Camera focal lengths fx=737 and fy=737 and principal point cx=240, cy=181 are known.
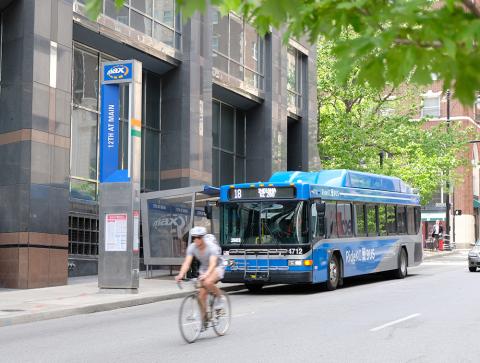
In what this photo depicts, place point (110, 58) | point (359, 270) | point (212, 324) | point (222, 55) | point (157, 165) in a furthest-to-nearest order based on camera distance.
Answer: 1. point (222, 55)
2. point (157, 165)
3. point (110, 58)
4. point (359, 270)
5. point (212, 324)

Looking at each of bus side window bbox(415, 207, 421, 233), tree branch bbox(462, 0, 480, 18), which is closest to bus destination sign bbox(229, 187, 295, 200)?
bus side window bbox(415, 207, 421, 233)

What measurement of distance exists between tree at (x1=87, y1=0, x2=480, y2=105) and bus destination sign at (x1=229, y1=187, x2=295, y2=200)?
48.3 feet

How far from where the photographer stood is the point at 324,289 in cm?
2050

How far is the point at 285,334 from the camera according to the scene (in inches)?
436

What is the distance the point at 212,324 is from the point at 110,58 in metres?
16.2

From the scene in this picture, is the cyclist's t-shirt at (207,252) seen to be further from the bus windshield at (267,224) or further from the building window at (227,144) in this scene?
the building window at (227,144)

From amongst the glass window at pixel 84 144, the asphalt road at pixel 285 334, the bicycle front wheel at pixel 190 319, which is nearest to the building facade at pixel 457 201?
the glass window at pixel 84 144

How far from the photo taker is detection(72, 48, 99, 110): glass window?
2373cm

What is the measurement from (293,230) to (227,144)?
1399 cm

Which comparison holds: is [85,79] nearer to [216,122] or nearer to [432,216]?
[216,122]

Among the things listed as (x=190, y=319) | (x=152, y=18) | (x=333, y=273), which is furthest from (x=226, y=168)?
(x=190, y=319)

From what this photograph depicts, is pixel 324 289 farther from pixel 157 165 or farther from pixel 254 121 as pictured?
pixel 254 121

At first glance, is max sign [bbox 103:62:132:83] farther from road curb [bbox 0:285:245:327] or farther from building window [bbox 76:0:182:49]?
road curb [bbox 0:285:245:327]

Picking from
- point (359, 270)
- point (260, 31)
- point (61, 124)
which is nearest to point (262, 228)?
point (359, 270)
